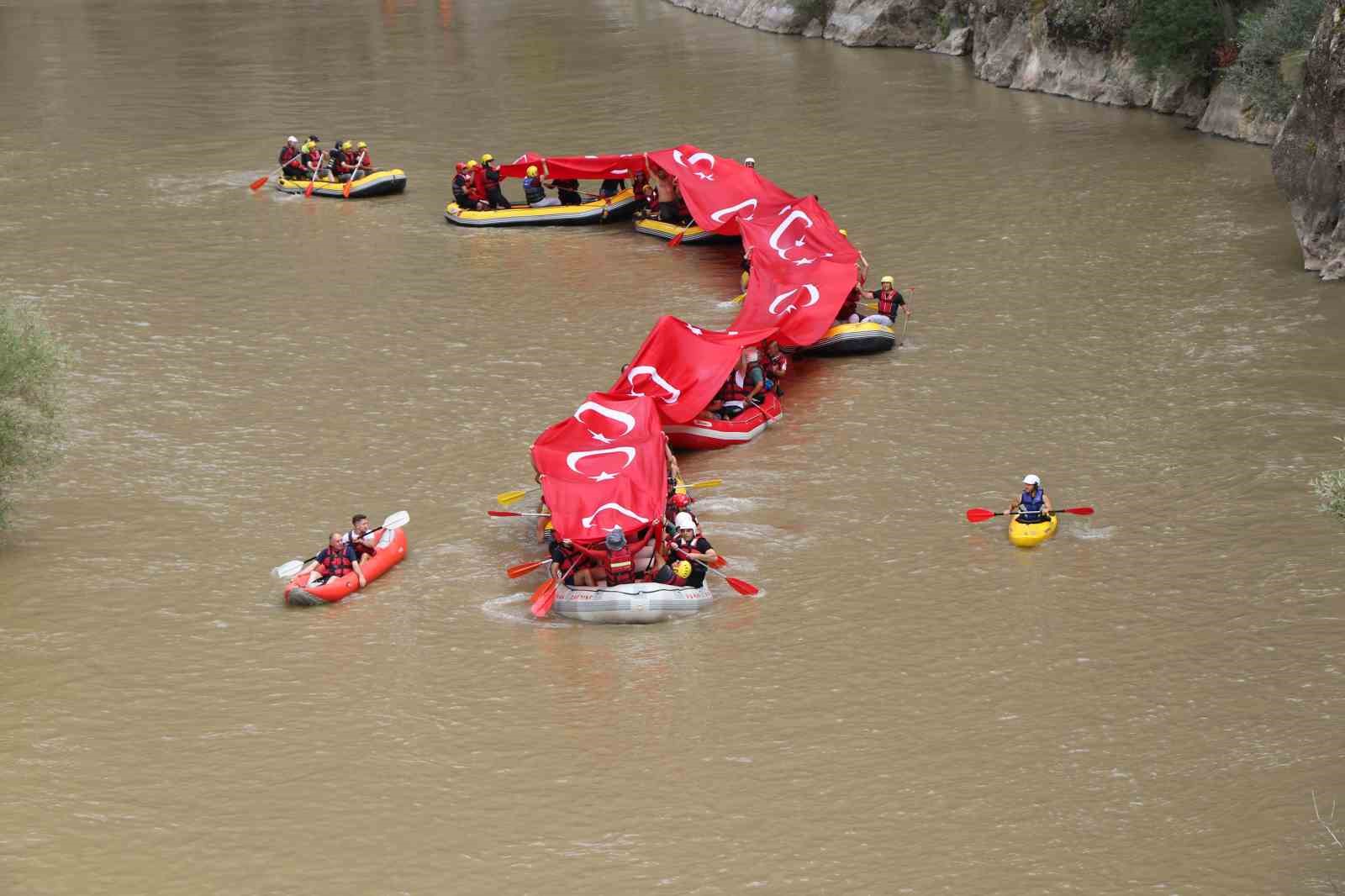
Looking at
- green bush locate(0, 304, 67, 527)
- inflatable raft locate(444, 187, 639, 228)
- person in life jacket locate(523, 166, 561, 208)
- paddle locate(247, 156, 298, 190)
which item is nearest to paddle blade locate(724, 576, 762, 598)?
green bush locate(0, 304, 67, 527)

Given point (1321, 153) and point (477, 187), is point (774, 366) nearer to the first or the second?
point (1321, 153)

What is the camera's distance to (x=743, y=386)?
2662 cm

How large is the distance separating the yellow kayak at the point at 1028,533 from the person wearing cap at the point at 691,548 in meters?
3.85

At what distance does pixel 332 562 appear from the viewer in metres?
20.7

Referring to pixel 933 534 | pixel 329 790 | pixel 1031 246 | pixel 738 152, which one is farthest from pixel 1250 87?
pixel 329 790

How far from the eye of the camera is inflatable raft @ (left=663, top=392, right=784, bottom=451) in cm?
2531

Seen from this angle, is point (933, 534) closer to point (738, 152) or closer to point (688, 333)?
point (688, 333)

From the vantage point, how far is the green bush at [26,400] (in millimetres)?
22047

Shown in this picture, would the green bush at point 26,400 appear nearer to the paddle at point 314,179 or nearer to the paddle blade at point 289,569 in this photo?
the paddle blade at point 289,569

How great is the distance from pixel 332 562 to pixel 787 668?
5973 mm

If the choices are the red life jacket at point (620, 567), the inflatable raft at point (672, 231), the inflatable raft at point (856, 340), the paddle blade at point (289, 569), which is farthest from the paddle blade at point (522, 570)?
the inflatable raft at point (672, 231)

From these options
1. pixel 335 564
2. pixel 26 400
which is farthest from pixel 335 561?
pixel 26 400

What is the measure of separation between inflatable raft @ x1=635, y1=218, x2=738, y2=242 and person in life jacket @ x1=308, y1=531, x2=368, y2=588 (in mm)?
16338

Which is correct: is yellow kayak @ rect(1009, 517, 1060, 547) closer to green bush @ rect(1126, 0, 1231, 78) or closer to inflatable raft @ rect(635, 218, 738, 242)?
inflatable raft @ rect(635, 218, 738, 242)
